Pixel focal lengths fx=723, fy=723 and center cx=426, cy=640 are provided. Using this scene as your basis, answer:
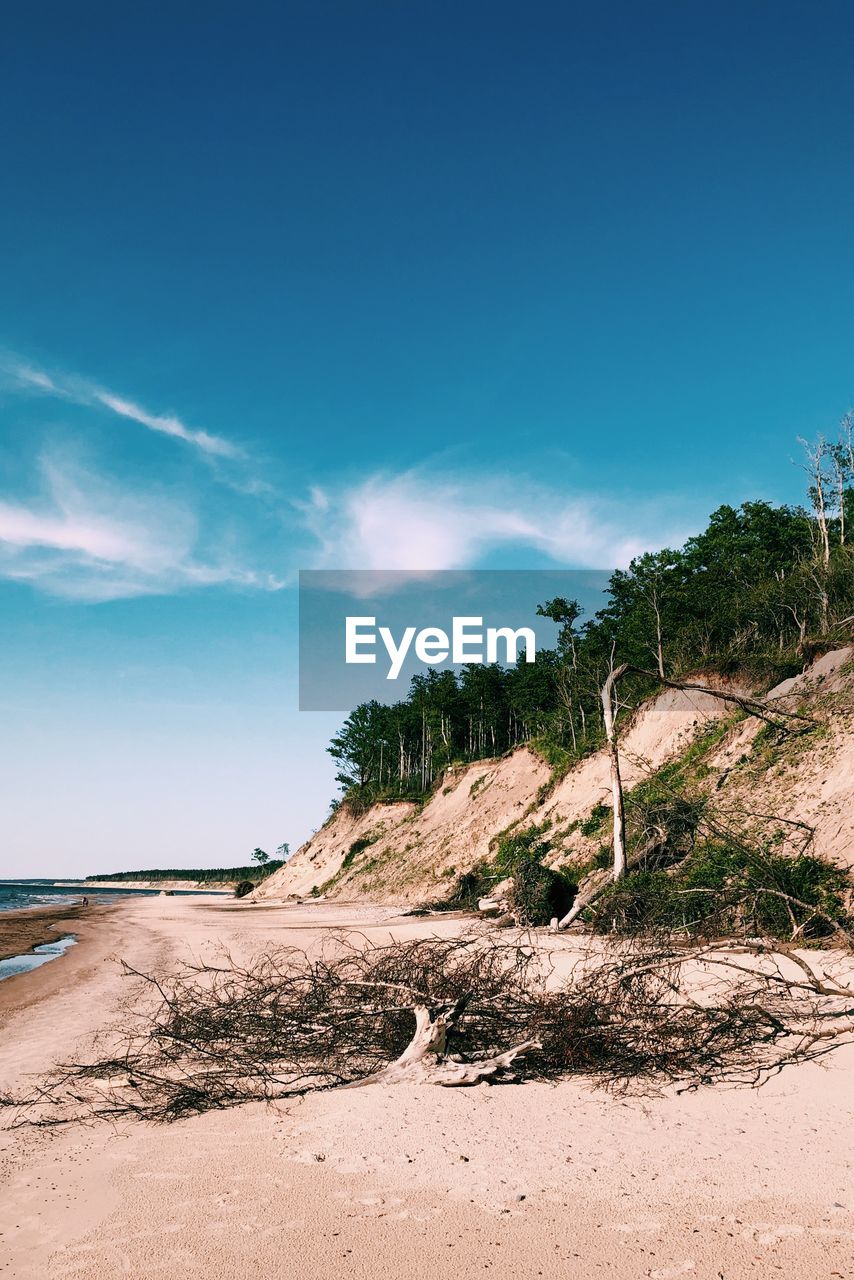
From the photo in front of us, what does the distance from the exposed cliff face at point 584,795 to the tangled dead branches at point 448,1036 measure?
2251 millimetres

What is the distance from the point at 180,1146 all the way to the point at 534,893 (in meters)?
16.2

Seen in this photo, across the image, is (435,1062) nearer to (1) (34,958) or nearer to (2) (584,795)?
(1) (34,958)

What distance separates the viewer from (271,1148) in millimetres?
5234

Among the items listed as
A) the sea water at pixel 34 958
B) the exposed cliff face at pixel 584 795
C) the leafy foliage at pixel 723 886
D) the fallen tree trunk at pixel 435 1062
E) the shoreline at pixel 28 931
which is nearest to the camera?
the fallen tree trunk at pixel 435 1062

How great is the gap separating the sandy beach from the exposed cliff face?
2898mm

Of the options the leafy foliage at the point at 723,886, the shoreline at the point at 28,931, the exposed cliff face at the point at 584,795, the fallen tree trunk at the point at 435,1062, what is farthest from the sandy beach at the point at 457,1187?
the shoreline at the point at 28,931

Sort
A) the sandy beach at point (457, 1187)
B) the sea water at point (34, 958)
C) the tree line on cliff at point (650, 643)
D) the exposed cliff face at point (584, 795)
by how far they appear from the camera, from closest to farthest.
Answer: the sandy beach at point (457, 1187) → the exposed cliff face at point (584, 795) → the sea water at point (34, 958) → the tree line on cliff at point (650, 643)

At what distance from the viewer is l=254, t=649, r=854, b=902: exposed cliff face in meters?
18.0

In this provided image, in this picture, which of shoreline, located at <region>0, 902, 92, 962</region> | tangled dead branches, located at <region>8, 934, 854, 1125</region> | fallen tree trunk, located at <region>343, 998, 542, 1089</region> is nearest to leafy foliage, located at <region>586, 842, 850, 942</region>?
tangled dead branches, located at <region>8, 934, 854, 1125</region>

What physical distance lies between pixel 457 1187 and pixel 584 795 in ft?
92.0

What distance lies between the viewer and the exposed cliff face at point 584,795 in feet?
59.0

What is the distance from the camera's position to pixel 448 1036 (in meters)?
7.07

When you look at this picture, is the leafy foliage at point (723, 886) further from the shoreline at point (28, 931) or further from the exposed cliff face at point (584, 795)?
the shoreline at point (28, 931)

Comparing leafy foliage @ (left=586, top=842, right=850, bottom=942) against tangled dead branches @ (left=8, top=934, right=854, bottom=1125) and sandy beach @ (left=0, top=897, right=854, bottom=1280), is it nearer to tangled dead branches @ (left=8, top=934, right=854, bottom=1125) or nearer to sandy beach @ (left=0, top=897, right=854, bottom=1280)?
tangled dead branches @ (left=8, top=934, right=854, bottom=1125)
